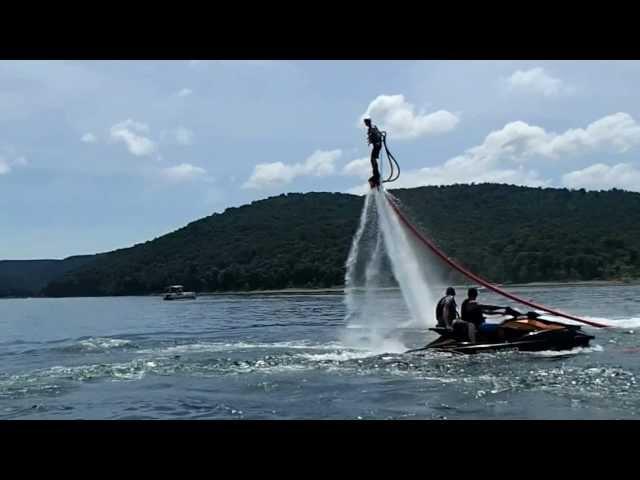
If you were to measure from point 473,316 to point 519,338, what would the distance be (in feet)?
4.87

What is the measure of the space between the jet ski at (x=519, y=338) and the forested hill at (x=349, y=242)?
65892mm

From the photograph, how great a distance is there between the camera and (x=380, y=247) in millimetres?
24312

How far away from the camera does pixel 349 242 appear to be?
117938mm

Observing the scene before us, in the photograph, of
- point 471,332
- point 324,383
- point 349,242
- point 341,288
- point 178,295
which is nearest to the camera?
point 324,383

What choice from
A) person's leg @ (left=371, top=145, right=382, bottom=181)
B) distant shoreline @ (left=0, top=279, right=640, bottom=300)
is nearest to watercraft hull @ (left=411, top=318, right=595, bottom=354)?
person's leg @ (left=371, top=145, right=382, bottom=181)

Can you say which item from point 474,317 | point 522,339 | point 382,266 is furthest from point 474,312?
point 382,266

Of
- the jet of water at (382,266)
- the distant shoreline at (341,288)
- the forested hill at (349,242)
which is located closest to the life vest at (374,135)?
the jet of water at (382,266)

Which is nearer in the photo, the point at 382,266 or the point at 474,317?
the point at 474,317

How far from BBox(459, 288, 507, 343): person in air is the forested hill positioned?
2588 inches

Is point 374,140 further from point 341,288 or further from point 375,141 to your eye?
point 341,288

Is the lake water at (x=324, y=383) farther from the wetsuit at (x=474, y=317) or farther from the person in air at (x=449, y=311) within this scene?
the person in air at (x=449, y=311)

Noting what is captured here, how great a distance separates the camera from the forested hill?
9519 centimetres
